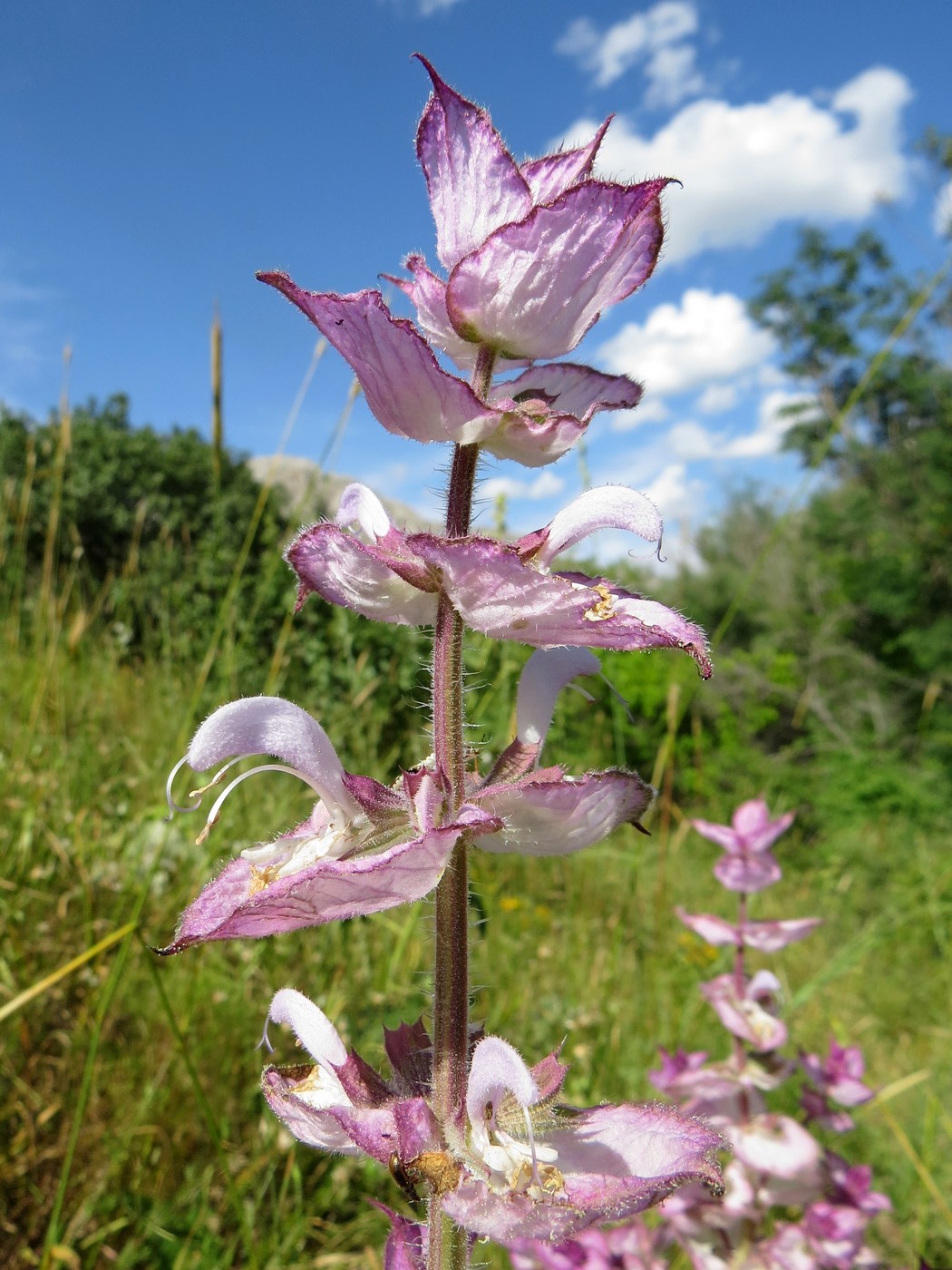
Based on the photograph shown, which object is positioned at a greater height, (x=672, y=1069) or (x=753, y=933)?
(x=753, y=933)

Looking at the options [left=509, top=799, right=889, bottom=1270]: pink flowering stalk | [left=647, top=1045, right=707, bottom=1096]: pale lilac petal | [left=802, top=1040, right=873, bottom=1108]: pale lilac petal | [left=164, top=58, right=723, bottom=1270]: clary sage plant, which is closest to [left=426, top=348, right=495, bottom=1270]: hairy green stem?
[left=164, top=58, right=723, bottom=1270]: clary sage plant

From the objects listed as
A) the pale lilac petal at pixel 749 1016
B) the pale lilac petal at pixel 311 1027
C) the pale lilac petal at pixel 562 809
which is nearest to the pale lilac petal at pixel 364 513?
the pale lilac petal at pixel 562 809

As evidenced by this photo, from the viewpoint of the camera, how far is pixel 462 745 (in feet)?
2.92

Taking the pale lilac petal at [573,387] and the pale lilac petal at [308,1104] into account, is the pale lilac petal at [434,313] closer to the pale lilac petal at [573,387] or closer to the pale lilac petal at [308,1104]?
the pale lilac petal at [573,387]

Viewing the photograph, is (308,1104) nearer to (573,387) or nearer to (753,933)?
(573,387)

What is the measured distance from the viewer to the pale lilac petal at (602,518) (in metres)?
0.88

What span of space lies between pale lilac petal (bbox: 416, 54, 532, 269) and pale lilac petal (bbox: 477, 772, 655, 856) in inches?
22.6

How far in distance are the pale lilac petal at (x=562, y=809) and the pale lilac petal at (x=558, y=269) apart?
0.46m

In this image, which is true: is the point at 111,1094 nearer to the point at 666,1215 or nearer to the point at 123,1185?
the point at 123,1185

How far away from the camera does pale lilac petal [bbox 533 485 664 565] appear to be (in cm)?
88

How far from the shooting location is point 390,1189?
2291 millimetres

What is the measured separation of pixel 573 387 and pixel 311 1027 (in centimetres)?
79

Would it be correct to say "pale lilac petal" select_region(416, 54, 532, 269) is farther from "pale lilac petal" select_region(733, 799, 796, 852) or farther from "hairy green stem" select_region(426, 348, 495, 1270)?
"pale lilac petal" select_region(733, 799, 796, 852)

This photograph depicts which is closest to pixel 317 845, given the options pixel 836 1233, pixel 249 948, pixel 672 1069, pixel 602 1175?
pixel 602 1175
